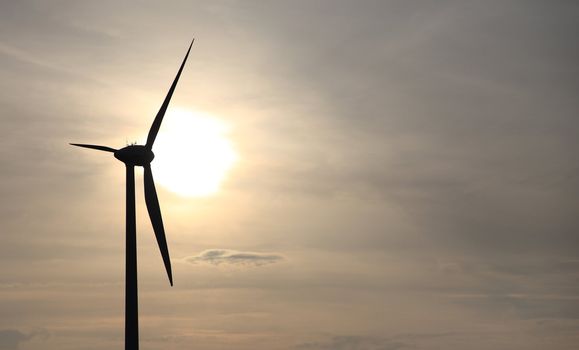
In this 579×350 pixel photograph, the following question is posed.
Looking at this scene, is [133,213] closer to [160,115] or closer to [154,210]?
[154,210]

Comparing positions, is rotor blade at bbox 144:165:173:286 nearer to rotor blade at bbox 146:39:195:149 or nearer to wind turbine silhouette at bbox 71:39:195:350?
wind turbine silhouette at bbox 71:39:195:350

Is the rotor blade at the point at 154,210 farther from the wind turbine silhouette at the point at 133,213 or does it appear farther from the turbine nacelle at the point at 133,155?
the turbine nacelle at the point at 133,155

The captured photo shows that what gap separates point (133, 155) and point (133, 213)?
36.9ft

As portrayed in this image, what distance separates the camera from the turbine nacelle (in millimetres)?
108938

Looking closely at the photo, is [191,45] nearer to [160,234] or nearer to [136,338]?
[160,234]

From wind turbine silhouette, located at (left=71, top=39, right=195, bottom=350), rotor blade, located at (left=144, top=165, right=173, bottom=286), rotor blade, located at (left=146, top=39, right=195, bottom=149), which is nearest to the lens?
wind turbine silhouette, located at (left=71, top=39, right=195, bottom=350)

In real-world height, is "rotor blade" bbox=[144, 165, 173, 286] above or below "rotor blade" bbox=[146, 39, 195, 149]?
below

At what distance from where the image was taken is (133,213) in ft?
330

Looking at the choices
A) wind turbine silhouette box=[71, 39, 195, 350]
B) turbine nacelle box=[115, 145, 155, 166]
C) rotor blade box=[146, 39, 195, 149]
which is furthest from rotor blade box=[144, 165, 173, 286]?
rotor blade box=[146, 39, 195, 149]

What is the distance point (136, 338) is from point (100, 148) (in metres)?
30.6

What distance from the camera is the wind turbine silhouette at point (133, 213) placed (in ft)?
313

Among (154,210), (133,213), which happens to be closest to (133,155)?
(154,210)

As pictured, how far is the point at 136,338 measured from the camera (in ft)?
311

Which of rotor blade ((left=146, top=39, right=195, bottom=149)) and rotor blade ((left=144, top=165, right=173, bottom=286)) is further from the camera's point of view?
rotor blade ((left=146, top=39, right=195, bottom=149))
